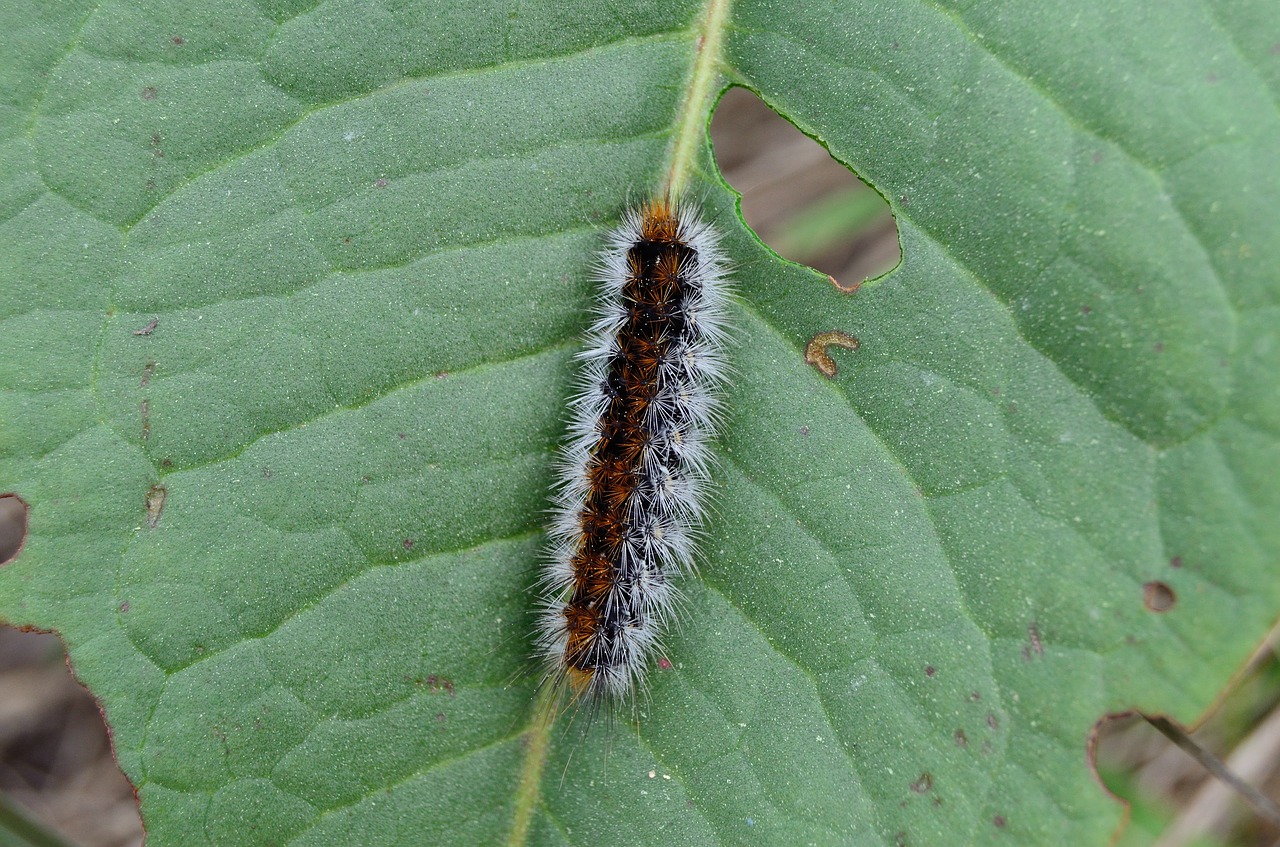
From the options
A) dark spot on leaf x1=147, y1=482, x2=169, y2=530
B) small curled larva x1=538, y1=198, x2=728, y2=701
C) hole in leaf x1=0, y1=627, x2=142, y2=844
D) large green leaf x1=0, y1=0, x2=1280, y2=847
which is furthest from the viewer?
hole in leaf x1=0, y1=627, x2=142, y2=844

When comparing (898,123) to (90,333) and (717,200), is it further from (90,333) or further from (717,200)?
(90,333)

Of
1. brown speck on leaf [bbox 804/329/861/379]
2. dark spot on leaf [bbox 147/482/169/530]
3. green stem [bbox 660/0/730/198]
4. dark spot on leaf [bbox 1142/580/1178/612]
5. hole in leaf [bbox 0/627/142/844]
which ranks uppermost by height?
green stem [bbox 660/0/730/198]

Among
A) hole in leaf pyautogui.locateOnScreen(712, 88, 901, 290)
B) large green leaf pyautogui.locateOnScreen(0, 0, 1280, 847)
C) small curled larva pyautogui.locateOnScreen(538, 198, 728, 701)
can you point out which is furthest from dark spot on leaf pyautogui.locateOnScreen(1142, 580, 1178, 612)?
hole in leaf pyautogui.locateOnScreen(712, 88, 901, 290)

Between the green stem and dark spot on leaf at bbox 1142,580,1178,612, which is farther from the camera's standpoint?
the green stem

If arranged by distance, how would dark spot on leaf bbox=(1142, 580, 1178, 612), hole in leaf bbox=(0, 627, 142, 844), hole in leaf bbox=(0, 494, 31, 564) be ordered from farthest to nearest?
hole in leaf bbox=(0, 627, 142, 844), hole in leaf bbox=(0, 494, 31, 564), dark spot on leaf bbox=(1142, 580, 1178, 612)

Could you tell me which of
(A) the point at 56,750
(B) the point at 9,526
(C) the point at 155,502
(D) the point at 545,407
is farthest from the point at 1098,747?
(B) the point at 9,526

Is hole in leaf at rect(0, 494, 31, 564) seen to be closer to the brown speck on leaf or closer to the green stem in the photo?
the green stem

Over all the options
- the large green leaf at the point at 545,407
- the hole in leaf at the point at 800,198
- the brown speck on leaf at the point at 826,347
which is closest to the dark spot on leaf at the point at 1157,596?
the large green leaf at the point at 545,407
